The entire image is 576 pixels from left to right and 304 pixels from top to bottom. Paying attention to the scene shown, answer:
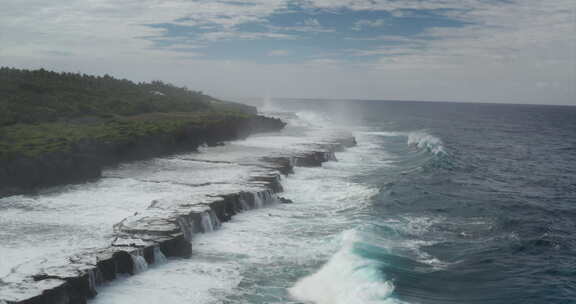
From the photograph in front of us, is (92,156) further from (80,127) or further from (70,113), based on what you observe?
(70,113)

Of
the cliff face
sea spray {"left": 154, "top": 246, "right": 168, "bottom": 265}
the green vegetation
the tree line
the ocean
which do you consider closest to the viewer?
the ocean

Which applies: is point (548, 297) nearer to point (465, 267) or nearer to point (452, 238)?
point (465, 267)

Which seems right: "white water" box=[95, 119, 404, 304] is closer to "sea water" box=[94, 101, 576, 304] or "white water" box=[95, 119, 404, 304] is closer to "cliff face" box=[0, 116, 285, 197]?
"sea water" box=[94, 101, 576, 304]

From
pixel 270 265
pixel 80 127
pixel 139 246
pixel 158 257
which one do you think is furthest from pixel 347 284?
pixel 80 127

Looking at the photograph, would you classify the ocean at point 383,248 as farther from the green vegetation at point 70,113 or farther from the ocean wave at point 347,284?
the green vegetation at point 70,113

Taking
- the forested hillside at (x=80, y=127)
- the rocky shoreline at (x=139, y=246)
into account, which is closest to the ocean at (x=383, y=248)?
the rocky shoreline at (x=139, y=246)

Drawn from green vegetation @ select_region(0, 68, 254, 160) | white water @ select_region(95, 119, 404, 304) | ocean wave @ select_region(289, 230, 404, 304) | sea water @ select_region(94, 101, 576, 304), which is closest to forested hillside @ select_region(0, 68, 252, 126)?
green vegetation @ select_region(0, 68, 254, 160)
